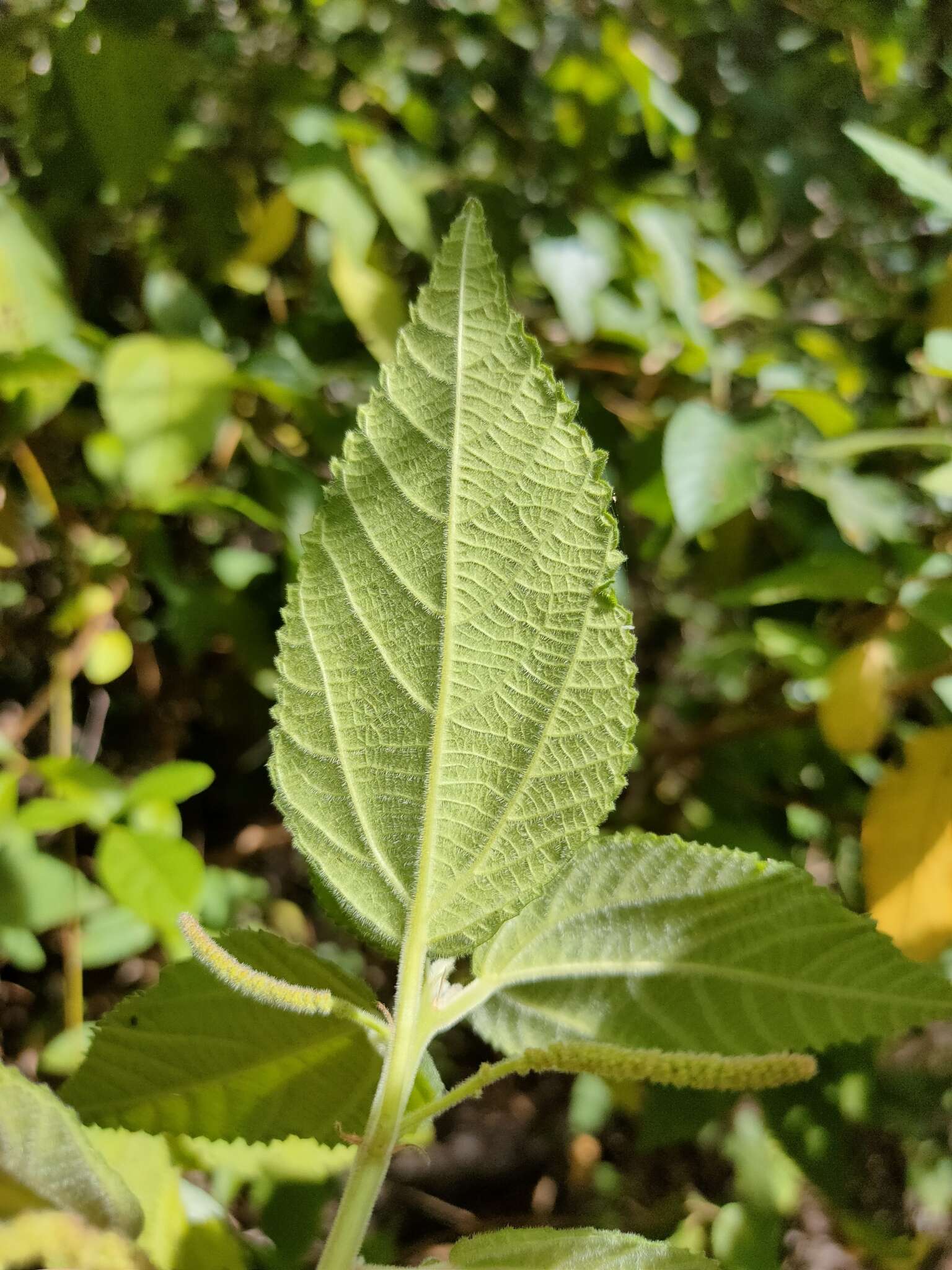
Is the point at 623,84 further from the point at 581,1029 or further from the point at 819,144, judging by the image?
the point at 581,1029

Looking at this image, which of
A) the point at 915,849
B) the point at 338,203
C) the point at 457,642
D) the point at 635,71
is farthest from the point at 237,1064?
the point at 635,71

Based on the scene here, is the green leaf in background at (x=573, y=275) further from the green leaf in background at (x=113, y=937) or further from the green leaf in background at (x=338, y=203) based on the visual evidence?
the green leaf in background at (x=113, y=937)

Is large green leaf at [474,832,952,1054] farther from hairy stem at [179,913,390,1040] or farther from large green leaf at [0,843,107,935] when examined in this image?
large green leaf at [0,843,107,935]

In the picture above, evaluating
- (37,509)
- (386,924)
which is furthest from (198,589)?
(386,924)

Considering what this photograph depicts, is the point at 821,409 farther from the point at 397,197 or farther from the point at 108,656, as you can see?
the point at 108,656

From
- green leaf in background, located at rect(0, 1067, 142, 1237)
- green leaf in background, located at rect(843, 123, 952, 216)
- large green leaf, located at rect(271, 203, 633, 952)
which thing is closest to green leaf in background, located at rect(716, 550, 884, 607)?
green leaf in background, located at rect(843, 123, 952, 216)

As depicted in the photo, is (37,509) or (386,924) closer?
(386,924)
